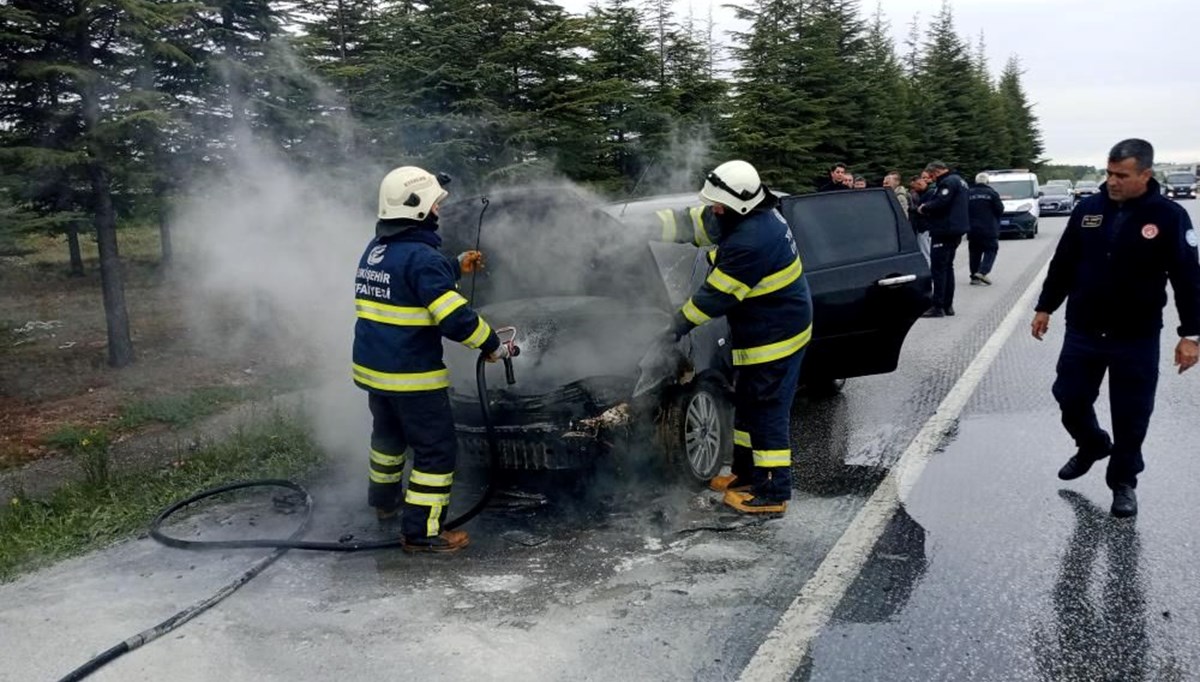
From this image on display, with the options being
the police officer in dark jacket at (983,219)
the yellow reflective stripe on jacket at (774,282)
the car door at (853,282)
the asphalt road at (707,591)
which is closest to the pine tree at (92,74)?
the asphalt road at (707,591)

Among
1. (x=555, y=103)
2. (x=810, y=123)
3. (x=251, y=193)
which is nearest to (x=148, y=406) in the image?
(x=251, y=193)

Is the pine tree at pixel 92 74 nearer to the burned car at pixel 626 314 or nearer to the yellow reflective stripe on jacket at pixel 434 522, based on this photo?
the burned car at pixel 626 314

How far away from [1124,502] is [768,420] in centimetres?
177

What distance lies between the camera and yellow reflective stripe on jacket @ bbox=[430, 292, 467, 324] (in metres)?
4.17

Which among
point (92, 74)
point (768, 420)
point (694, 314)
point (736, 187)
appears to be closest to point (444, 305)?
point (694, 314)

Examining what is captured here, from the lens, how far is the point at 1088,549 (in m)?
3.98

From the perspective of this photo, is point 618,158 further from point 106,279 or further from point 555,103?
point 106,279

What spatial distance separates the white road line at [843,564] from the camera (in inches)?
123

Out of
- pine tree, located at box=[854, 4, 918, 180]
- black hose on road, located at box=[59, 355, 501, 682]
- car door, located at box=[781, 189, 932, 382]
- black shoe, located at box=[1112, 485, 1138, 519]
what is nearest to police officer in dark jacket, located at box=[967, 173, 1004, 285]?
car door, located at box=[781, 189, 932, 382]

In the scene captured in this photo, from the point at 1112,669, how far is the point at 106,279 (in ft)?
30.2

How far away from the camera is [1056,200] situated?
111 ft

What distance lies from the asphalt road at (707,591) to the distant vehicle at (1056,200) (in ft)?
106

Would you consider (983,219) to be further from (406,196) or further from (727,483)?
(406,196)

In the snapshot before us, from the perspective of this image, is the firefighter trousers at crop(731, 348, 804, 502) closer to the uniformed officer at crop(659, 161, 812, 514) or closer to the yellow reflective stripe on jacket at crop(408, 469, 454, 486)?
the uniformed officer at crop(659, 161, 812, 514)
